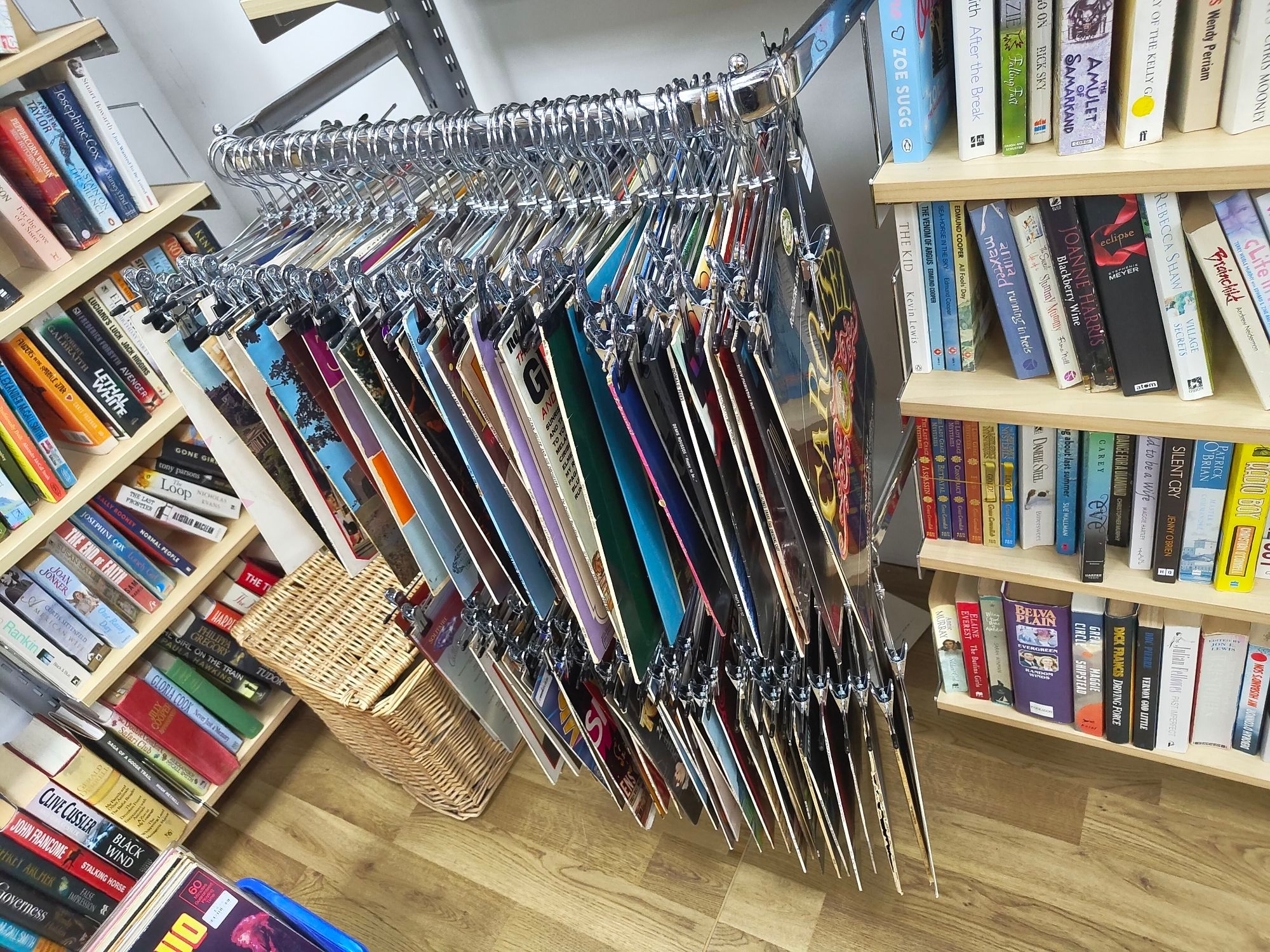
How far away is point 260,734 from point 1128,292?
72.7 inches

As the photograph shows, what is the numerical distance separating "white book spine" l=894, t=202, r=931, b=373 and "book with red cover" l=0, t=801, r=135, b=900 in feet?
5.55

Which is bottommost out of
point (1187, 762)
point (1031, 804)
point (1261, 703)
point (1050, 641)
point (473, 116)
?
point (1031, 804)

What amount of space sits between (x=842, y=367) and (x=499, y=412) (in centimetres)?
42

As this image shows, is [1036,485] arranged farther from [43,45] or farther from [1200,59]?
[43,45]

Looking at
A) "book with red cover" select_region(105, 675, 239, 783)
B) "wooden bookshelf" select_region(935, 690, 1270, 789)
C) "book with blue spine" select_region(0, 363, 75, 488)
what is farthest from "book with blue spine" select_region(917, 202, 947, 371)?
"book with red cover" select_region(105, 675, 239, 783)

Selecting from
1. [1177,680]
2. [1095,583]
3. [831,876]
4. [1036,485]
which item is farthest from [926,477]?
[831,876]

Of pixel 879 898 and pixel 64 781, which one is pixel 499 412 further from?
pixel 64 781

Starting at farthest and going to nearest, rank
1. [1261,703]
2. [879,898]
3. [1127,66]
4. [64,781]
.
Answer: [64,781], [879,898], [1261,703], [1127,66]

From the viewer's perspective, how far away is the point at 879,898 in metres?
1.34

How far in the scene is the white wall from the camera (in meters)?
1.17

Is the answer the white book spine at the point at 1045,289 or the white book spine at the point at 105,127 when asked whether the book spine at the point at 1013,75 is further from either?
the white book spine at the point at 105,127

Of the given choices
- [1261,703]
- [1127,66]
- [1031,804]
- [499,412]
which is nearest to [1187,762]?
[1261,703]

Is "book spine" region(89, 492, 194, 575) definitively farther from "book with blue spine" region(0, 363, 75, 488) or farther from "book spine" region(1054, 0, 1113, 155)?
"book spine" region(1054, 0, 1113, 155)

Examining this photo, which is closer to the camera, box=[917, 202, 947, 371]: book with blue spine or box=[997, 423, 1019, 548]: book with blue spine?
box=[917, 202, 947, 371]: book with blue spine
